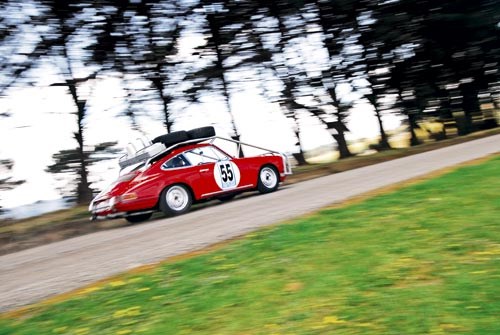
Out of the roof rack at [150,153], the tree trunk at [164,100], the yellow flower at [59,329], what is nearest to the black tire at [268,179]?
the roof rack at [150,153]

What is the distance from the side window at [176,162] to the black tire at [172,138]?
661 mm

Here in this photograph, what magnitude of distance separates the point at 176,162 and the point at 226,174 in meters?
1.38

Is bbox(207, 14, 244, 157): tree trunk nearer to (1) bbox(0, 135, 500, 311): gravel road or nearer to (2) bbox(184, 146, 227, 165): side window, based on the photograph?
(2) bbox(184, 146, 227, 165): side window

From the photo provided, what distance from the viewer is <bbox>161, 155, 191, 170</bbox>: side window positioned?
12328 millimetres

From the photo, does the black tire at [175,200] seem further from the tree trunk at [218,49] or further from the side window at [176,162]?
the tree trunk at [218,49]

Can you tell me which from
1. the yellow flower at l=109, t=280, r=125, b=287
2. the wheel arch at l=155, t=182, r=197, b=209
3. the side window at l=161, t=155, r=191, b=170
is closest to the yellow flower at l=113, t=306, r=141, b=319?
the yellow flower at l=109, t=280, r=125, b=287

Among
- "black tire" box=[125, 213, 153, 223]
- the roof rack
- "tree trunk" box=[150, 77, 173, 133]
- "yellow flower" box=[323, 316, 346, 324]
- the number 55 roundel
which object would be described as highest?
"tree trunk" box=[150, 77, 173, 133]

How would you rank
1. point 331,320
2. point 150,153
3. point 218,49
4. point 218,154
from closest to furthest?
point 331,320, point 150,153, point 218,154, point 218,49

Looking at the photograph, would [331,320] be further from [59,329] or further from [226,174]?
[226,174]

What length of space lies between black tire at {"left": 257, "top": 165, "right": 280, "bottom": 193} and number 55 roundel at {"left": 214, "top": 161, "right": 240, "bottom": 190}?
818mm

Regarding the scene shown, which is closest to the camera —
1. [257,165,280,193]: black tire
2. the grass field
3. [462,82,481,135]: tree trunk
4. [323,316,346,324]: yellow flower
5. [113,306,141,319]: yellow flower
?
[323,316,346,324]: yellow flower

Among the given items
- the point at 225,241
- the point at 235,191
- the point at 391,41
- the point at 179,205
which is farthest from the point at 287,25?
the point at 225,241

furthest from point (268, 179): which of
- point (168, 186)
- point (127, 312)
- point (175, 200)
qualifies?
point (127, 312)

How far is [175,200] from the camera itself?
12.4 meters
